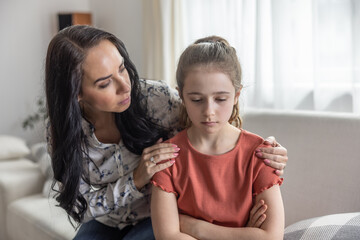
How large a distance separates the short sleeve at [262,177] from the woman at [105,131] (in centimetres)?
3

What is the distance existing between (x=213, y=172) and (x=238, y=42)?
1460mm

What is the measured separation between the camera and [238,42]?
2.47m

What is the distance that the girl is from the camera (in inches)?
44.2

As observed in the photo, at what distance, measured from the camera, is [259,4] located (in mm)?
2289

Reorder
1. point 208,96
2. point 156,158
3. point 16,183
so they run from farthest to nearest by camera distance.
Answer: point 16,183 → point 156,158 → point 208,96

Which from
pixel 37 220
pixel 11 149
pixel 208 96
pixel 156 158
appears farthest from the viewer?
pixel 11 149

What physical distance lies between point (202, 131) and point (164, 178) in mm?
189

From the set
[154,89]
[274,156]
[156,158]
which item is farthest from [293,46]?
[156,158]

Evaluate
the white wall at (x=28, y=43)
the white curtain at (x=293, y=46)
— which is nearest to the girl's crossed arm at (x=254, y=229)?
the white curtain at (x=293, y=46)

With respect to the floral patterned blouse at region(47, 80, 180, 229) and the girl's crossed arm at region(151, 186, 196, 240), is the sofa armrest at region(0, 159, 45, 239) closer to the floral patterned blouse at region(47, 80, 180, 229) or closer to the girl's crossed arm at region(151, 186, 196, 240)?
the floral patterned blouse at region(47, 80, 180, 229)

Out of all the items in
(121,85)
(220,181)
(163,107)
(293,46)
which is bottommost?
(220,181)

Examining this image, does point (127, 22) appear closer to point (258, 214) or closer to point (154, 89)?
point (154, 89)

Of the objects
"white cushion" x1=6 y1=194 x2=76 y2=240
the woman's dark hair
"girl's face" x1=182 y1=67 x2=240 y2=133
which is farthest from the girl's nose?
"white cushion" x1=6 y1=194 x2=76 y2=240

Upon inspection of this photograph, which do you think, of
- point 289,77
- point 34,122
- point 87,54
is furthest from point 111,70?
point 34,122
